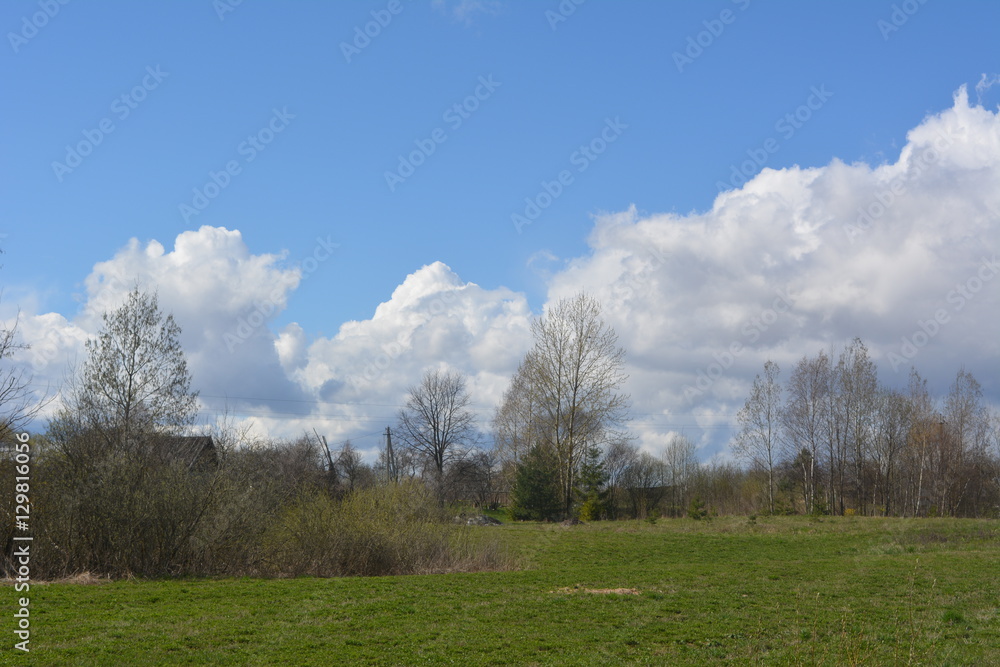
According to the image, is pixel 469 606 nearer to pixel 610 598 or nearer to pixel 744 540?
pixel 610 598

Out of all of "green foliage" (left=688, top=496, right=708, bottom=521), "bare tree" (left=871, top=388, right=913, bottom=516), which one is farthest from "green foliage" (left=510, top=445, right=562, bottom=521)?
"bare tree" (left=871, top=388, right=913, bottom=516)

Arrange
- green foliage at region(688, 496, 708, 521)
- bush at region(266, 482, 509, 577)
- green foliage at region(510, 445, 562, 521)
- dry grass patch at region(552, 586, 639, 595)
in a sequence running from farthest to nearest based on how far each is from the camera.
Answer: green foliage at region(510, 445, 562, 521), green foliage at region(688, 496, 708, 521), bush at region(266, 482, 509, 577), dry grass patch at region(552, 586, 639, 595)

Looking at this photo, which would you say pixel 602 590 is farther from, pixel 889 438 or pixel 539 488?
pixel 889 438

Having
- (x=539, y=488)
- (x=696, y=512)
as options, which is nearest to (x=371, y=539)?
(x=539, y=488)

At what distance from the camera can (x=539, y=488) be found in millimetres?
45469

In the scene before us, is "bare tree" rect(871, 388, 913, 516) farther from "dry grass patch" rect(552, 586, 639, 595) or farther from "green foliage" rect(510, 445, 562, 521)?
"dry grass patch" rect(552, 586, 639, 595)

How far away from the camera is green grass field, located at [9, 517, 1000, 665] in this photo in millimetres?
8953

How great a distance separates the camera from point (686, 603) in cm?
1302

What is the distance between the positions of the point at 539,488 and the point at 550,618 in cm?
3423

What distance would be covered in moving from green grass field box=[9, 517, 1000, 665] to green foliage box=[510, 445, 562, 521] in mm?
24313

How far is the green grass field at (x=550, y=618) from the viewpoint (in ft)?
29.4

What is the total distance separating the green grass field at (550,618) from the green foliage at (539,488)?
24313mm

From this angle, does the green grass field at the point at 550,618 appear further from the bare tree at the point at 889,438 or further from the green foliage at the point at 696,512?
the bare tree at the point at 889,438

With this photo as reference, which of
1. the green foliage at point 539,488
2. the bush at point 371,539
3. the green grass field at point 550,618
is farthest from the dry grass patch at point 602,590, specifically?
the green foliage at point 539,488
